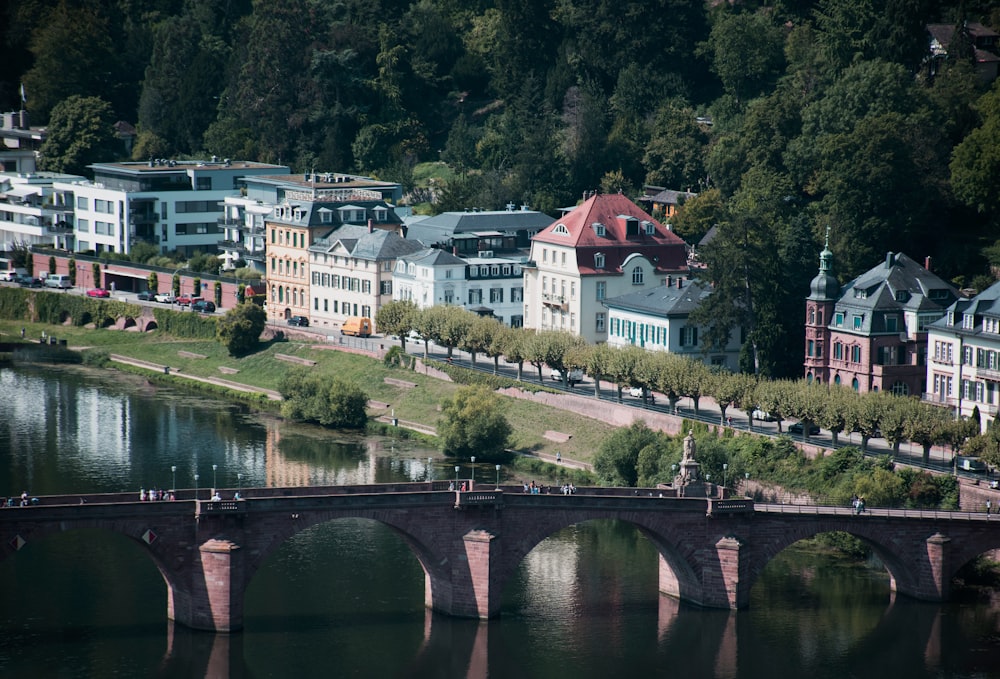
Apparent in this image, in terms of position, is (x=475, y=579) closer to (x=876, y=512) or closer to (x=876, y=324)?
(x=876, y=512)

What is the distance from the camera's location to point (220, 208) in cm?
19512

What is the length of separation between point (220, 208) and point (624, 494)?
98.7m

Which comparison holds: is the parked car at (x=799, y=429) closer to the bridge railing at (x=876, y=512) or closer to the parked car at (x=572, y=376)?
the parked car at (x=572, y=376)

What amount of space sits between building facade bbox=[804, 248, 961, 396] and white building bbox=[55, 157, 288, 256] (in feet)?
251

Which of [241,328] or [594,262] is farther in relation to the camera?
[241,328]

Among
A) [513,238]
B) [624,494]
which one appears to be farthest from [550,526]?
[513,238]

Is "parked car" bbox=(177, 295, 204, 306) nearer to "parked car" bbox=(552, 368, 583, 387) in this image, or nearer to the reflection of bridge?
"parked car" bbox=(552, 368, 583, 387)

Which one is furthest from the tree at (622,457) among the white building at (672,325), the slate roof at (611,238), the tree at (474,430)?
the slate roof at (611,238)

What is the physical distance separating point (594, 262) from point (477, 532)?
178 ft

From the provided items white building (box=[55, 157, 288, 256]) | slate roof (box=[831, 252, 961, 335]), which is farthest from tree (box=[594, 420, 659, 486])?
white building (box=[55, 157, 288, 256])

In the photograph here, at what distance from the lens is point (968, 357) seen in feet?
415

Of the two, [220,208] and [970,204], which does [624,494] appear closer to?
[970,204]

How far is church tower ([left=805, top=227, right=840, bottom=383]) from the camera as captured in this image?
443ft

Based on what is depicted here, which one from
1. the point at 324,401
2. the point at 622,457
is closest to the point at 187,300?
the point at 324,401
